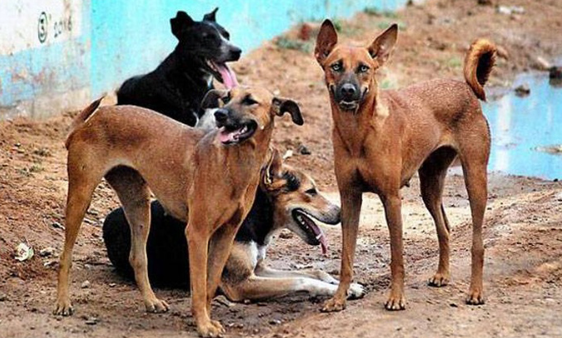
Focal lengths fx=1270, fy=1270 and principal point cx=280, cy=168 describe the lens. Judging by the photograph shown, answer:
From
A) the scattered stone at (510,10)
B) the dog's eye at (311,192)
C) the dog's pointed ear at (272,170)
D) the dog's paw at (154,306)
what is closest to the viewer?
the dog's paw at (154,306)

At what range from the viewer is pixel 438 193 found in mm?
7992

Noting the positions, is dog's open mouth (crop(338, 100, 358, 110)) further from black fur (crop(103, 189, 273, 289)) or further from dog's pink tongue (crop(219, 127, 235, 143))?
black fur (crop(103, 189, 273, 289))

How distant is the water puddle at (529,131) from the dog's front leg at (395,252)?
15.1 ft

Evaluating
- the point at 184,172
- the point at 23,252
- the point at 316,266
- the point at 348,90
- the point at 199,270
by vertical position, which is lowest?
the point at 316,266

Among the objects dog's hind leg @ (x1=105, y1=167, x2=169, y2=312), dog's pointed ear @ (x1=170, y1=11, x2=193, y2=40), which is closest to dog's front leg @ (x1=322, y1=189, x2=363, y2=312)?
dog's hind leg @ (x1=105, y1=167, x2=169, y2=312)

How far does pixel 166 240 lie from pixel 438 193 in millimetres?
1771

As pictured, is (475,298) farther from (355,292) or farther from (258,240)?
(258,240)

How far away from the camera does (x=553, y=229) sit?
862 centimetres

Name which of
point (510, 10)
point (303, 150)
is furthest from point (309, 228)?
point (510, 10)

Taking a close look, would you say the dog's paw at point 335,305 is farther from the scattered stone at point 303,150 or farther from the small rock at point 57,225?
the scattered stone at point 303,150

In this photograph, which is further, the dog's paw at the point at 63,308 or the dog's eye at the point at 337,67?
the dog's paw at the point at 63,308

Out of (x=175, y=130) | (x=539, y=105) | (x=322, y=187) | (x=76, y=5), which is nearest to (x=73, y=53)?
(x=76, y=5)

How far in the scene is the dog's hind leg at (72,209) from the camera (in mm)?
7211

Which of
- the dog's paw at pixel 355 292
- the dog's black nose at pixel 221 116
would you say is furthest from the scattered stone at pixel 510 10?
the dog's black nose at pixel 221 116
